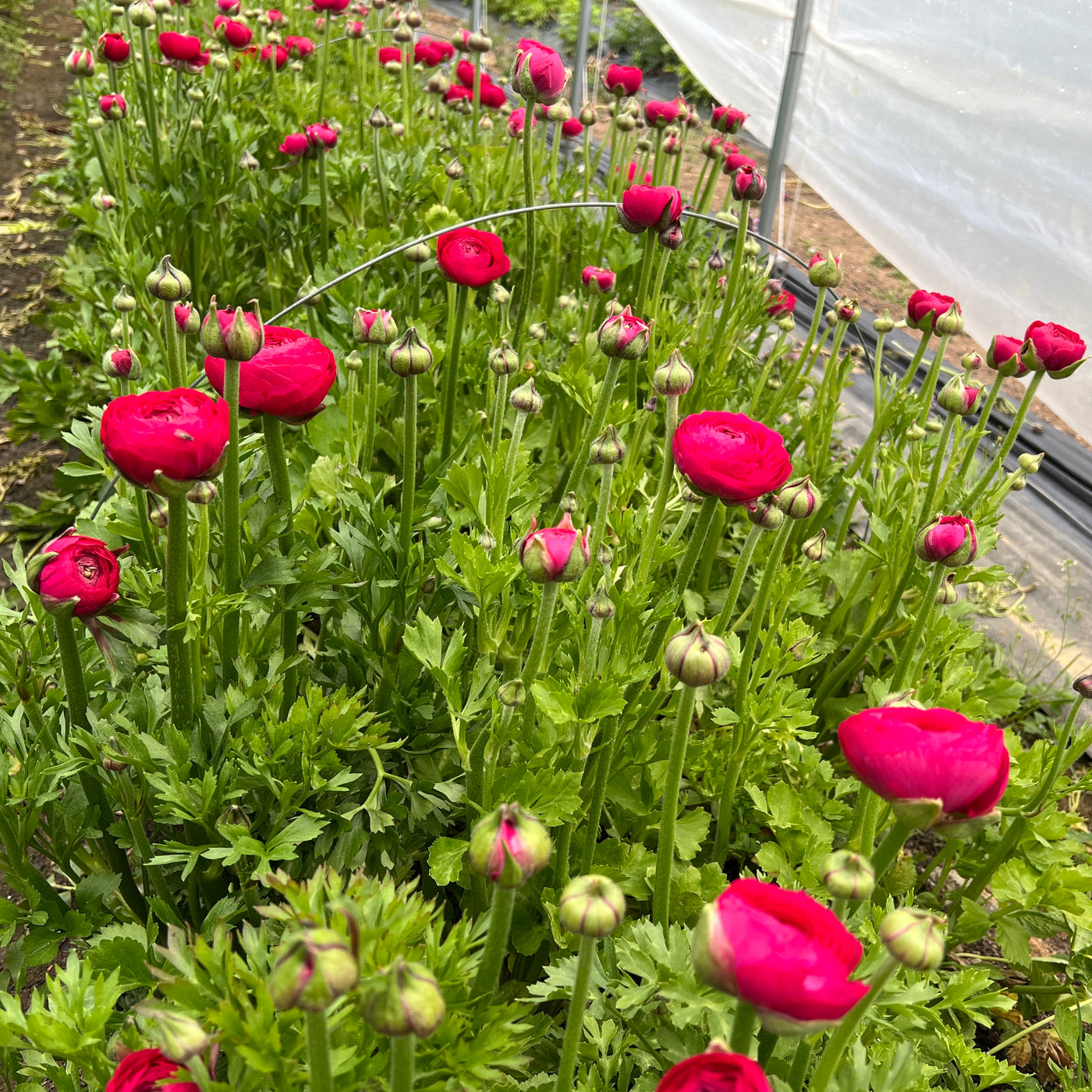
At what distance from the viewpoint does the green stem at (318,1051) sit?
49 cm

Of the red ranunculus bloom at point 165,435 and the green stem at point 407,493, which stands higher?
the red ranunculus bloom at point 165,435

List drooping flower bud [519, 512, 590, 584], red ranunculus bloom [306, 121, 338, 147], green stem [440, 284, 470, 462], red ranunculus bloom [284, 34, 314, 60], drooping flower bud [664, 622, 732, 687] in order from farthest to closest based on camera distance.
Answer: red ranunculus bloom [284, 34, 314, 60]
red ranunculus bloom [306, 121, 338, 147]
green stem [440, 284, 470, 462]
drooping flower bud [519, 512, 590, 584]
drooping flower bud [664, 622, 732, 687]

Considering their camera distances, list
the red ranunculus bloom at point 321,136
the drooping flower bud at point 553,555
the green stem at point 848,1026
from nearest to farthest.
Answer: the green stem at point 848,1026 < the drooping flower bud at point 553,555 < the red ranunculus bloom at point 321,136

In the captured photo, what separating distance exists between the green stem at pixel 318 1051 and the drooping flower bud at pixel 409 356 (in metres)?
0.71

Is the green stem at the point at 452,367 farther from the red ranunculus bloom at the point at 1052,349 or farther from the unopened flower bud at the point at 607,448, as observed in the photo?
the red ranunculus bloom at the point at 1052,349

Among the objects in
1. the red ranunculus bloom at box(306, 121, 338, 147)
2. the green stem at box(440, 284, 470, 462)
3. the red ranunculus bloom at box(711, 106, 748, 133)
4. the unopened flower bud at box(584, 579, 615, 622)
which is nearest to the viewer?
the unopened flower bud at box(584, 579, 615, 622)

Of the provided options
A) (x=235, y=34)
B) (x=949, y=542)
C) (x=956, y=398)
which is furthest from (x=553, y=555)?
(x=235, y=34)

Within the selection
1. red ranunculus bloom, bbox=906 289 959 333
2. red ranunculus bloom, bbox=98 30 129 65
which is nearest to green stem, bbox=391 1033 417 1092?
red ranunculus bloom, bbox=906 289 959 333

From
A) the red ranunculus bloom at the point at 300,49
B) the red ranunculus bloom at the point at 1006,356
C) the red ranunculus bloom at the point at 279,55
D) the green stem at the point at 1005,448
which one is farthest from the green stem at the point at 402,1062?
the red ranunculus bloom at the point at 279,55

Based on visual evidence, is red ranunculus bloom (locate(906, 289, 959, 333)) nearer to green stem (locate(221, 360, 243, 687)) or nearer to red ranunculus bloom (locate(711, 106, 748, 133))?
red ranunculus bloom (locate(711, 106, 748, 133))

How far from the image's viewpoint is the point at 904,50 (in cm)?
212

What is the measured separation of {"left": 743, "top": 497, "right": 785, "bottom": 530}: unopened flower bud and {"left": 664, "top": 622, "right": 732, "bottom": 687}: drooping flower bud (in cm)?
33

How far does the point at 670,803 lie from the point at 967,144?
68.9 inches

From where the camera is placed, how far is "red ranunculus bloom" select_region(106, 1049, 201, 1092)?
0.53m
